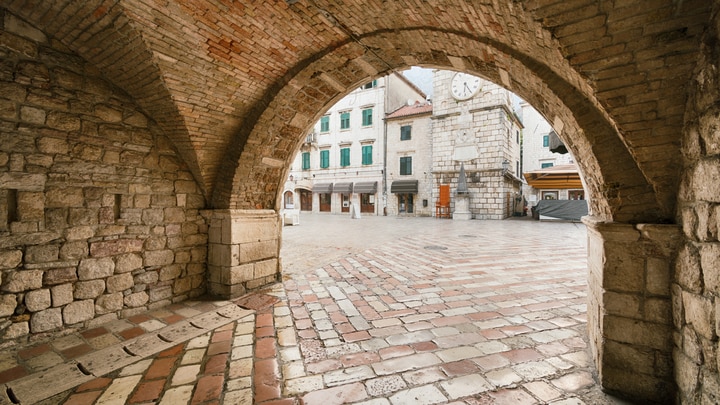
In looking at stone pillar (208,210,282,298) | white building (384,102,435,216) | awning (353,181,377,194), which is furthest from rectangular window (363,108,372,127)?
stone pillar (208,210,282,298)

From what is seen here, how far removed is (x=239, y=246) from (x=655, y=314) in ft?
13.5

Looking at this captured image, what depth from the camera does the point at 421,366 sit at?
2162 mm

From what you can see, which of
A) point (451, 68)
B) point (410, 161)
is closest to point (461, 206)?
point (410, 161)

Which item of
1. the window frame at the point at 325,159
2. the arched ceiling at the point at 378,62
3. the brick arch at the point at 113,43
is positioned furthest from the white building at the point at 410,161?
the brick arch at the point at 113,43

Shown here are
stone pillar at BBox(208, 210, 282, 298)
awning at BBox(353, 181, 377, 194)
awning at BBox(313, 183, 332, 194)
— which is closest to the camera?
stone pillar at BBox(208, 210, 282, 298)

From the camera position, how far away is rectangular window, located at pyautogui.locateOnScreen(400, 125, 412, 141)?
753 inches

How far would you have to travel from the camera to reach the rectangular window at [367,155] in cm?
2041

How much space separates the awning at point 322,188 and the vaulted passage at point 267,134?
17190 mm

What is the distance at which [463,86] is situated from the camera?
16406 millimetres

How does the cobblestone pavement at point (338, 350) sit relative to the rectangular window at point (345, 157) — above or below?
below

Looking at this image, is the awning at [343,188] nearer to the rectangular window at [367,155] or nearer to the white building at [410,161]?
the rectangular window at [367,155]

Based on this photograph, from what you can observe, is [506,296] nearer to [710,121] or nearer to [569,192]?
[710,121]

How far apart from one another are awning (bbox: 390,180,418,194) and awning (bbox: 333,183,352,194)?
327 centimetres

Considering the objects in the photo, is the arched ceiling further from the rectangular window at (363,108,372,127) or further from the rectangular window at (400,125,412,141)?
the rectangular window at (363,108,372,127)
